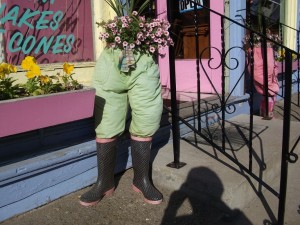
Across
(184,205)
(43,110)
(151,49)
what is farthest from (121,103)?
(184,205)

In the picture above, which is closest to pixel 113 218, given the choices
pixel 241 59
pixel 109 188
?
pixel 109 188

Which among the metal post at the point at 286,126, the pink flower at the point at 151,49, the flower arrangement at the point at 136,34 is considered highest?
the flower arrangement at the point at 136,34

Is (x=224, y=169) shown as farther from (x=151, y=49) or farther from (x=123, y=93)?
(x=151, y=49)

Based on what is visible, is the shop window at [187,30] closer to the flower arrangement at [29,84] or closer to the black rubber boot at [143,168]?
the black rubber boot at [143,168]

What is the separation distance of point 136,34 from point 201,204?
139 cm

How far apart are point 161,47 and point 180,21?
3.16 m

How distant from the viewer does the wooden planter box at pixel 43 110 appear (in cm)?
206

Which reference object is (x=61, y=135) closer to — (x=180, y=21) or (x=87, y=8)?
(x=87, y=8)

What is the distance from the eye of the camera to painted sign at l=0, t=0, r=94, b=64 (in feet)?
9.59

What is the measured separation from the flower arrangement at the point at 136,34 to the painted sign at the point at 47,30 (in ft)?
2.94

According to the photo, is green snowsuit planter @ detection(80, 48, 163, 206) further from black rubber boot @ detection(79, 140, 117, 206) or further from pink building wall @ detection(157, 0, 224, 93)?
pink building wall @ detection(157, 0, 224, 93)

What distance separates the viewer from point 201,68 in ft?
16.8

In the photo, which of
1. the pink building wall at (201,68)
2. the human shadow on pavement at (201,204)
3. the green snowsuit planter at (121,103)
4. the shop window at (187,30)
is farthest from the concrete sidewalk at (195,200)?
the shop window at (187,30)

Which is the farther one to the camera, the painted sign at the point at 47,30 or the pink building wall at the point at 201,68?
the pink building wall at the point at 201,68
